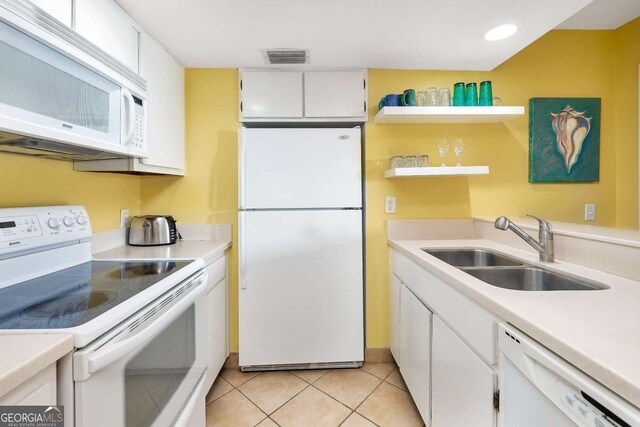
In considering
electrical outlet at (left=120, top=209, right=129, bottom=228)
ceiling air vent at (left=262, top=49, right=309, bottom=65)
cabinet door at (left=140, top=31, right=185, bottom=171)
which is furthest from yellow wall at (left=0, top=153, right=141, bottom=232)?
ceiling air vent at (left=262, top=49, right=309, bottom=65)

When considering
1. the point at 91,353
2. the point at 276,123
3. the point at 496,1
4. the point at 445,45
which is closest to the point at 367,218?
the point at 276,123

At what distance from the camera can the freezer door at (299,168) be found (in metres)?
1.96

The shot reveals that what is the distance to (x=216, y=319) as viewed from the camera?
1.90 metres

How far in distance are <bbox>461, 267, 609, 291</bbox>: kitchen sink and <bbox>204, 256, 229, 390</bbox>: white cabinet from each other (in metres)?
1.41

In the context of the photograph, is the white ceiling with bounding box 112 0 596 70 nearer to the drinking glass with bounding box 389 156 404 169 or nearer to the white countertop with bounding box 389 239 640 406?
the drinking glass with bounding box 389 156 404 169

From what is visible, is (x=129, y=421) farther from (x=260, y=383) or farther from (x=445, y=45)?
(x=445, y=45)

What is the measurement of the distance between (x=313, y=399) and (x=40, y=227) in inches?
64.5

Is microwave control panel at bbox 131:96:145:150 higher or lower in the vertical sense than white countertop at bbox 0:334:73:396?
higher

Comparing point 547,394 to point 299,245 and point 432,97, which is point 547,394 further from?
point 432,97

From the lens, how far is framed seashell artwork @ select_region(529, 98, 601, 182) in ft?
7.11

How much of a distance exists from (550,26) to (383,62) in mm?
928

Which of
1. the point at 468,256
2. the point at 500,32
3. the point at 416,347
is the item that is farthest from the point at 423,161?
the point at 416,347

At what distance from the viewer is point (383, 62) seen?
82.0 inches

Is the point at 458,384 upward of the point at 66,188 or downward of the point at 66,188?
downward
